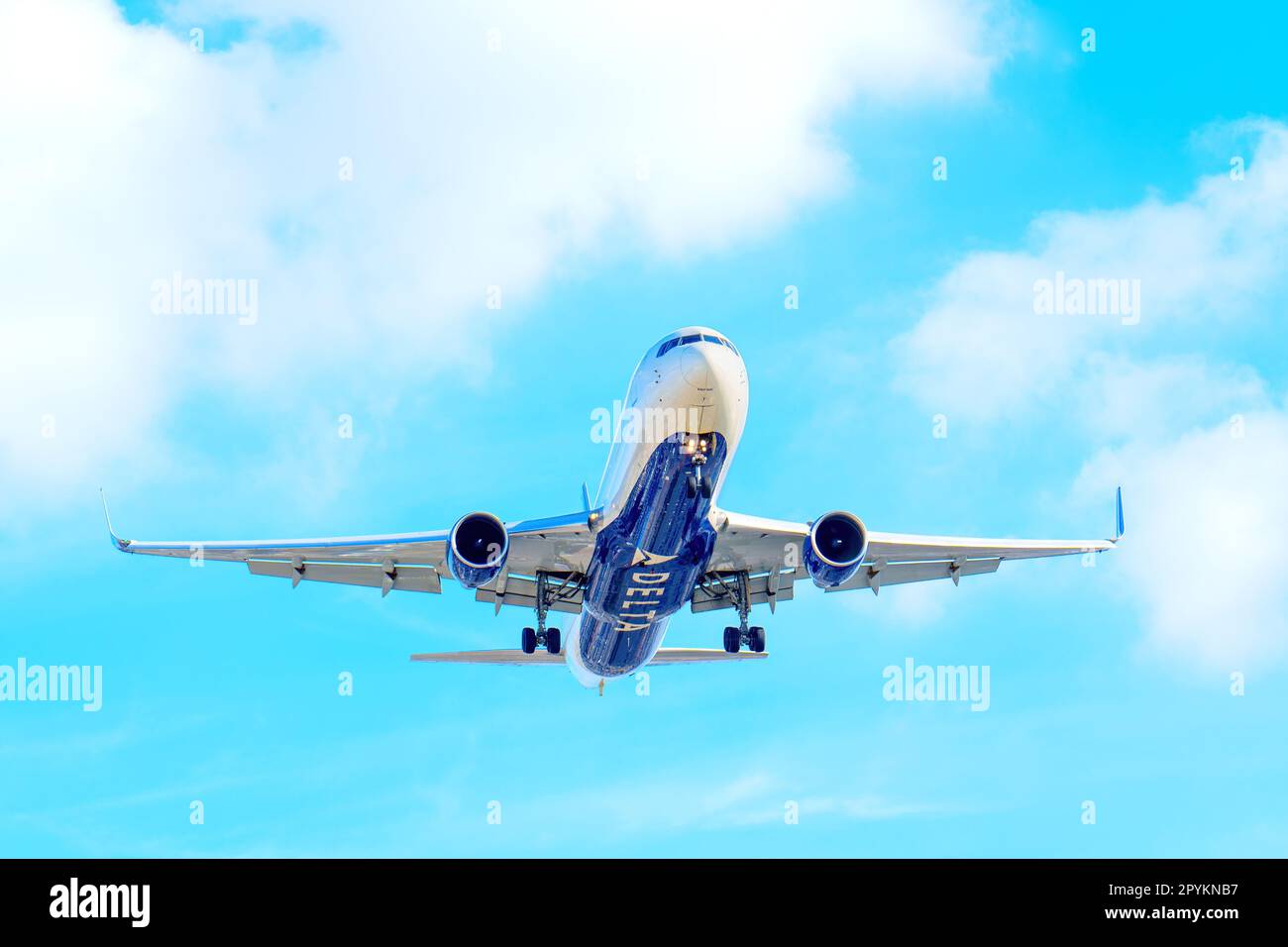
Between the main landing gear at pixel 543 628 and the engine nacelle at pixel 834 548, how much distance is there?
259 inches

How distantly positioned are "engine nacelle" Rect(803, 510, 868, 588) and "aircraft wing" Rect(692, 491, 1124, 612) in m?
1.65

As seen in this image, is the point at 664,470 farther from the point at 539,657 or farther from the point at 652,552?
the point at 539,657

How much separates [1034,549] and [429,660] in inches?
641

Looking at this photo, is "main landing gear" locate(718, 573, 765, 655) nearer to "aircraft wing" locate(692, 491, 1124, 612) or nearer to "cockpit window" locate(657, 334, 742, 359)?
"aircraft wing" locate(692, 491, 1124, 612)

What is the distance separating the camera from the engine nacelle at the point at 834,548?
2912 centimetres

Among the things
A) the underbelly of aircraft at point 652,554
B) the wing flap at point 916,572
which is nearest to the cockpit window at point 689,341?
the underbelly of aircraft at point 652,554

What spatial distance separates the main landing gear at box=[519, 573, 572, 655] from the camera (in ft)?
107

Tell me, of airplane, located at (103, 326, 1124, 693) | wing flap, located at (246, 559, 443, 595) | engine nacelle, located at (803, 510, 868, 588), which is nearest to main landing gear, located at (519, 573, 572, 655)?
airplane, located at (103, 326, 1124, 693)

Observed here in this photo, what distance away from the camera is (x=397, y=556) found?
3247cm

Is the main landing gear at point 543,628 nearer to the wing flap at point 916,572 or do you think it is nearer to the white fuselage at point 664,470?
the white fuselage at point 664,470

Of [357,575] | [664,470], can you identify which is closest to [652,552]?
[664,470]

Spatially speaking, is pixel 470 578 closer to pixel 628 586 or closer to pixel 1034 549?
pixel 628 586

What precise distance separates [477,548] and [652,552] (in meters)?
3.71
